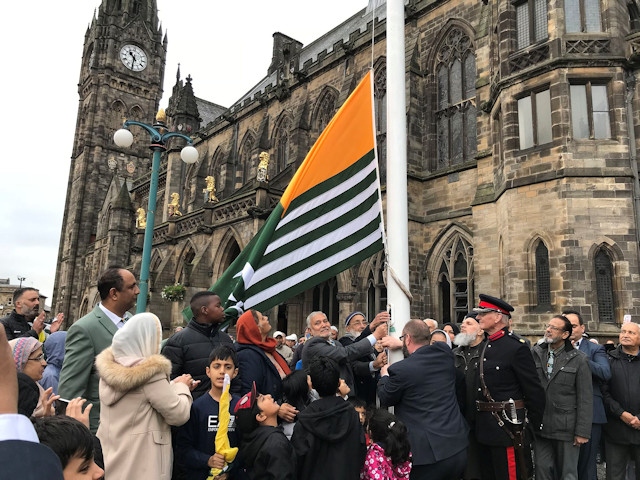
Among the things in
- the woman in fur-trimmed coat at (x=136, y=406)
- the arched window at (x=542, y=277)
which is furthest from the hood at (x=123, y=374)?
the arched window at (x=542, y=277)

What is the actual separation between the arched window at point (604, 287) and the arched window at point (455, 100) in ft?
19.4

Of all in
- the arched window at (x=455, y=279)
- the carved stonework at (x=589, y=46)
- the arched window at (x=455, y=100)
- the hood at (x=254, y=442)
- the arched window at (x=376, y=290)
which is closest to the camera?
the hood at (x=254, y=442)

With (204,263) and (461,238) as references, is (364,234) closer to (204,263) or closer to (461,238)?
(461,238)

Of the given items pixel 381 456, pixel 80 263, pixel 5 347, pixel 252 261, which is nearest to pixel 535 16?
pixel 252 261

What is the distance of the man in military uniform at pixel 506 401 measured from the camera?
13.4ft

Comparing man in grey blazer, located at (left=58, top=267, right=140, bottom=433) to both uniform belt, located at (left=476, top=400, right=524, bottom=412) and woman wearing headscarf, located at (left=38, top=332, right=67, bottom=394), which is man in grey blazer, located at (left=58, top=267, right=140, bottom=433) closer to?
woman wearing headscarf, located at (left=38, top=332, right=67, bottom=394)

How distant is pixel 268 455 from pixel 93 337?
150 cm

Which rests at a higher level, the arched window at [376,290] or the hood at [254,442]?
the arched window at [376,290]

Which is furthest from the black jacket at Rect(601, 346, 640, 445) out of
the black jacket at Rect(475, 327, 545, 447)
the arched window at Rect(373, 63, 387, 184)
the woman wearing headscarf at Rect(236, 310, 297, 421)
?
the arched window at Rect(373, 63, 387, 184)

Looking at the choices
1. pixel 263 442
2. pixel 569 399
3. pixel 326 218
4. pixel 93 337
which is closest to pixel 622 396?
pixel 569 399

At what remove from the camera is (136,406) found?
2.75m

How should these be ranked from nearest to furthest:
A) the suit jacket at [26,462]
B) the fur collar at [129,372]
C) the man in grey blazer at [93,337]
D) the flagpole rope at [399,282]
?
the suit jacket at [26,462] → the fur collar at [129,372] → the man in grey blazer at [93,337] → the flagpole rope at [399,282]

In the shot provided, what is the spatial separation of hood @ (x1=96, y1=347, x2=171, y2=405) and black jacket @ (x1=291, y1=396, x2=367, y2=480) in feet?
3.10

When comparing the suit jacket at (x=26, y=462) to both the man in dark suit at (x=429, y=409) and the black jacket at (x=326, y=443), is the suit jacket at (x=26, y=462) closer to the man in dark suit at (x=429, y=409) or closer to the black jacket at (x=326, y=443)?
the black jacket at (x=326, y=443)
